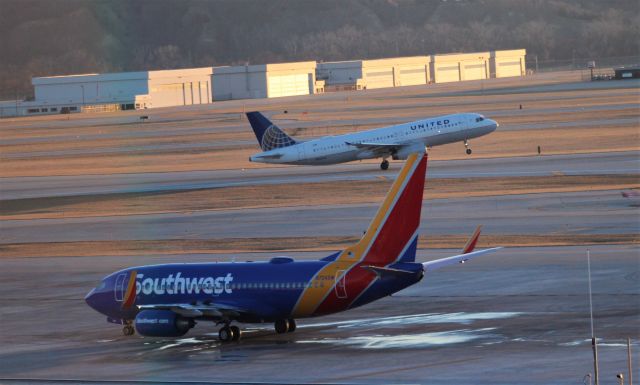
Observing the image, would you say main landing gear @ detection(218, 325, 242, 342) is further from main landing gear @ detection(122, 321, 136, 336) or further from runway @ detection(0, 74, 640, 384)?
main landing gear @ detection(122, 321, 136, 336)

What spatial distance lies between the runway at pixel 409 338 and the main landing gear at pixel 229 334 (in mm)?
442

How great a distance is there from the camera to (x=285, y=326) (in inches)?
1586

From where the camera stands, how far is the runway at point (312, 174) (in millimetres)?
88312

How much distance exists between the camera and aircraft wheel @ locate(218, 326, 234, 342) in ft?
130

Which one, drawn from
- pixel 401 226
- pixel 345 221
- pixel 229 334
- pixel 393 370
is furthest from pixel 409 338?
pixel 345 221

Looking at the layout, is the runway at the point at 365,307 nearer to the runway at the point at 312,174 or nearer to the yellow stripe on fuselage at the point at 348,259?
the runway at the point at 312,174

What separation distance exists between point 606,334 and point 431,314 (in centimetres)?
765

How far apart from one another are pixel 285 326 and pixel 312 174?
5610 cm

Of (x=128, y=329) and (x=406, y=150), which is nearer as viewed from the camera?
(x=128, y=329)

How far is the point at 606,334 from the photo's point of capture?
1446 inches

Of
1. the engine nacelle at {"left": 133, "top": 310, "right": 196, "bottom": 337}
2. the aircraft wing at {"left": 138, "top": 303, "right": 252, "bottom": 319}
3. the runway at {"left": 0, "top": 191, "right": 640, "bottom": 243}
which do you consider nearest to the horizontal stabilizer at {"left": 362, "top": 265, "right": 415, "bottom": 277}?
the aircraft wing at {"left": 138, "top": 303, "right": 252, "bottom": 319}

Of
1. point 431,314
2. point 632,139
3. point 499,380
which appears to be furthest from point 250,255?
point 632,139

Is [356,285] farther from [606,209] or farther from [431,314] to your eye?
[606,209]

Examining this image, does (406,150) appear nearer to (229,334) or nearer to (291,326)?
(291,326)
